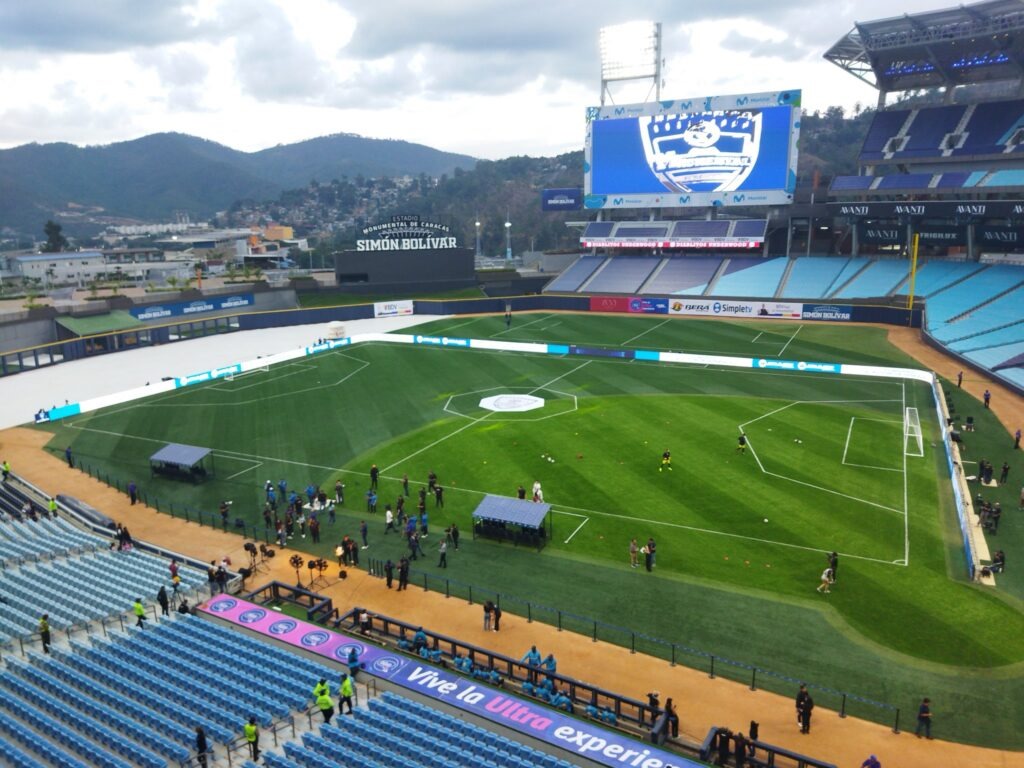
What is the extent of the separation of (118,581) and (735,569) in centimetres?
2227

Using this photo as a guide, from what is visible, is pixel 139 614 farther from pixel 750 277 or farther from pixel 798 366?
pixel 750 277

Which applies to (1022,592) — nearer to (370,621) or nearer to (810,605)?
(810,605)

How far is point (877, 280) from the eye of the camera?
7656 cm

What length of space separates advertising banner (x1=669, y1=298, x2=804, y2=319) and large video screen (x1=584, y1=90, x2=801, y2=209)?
1554 centimetres

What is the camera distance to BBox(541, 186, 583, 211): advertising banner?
99.6 metres

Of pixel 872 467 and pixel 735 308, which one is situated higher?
pixel 735 308

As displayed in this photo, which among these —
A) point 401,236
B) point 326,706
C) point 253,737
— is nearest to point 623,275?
point 401,236

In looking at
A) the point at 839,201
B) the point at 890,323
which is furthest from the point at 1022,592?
the point at 839,201

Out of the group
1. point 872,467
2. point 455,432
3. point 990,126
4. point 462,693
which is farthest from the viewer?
point 990,126

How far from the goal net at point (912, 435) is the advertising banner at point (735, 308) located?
113 feet

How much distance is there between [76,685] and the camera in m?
18.9

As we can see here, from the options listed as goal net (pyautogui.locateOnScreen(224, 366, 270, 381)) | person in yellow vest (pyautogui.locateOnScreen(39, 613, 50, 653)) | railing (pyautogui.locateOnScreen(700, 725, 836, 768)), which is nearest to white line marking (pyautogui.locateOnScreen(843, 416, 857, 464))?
railing (pyautogui.locateOnScreen(700, 725, 836, 768))

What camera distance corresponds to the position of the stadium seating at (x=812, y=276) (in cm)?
7862

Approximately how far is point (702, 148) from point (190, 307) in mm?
64060
